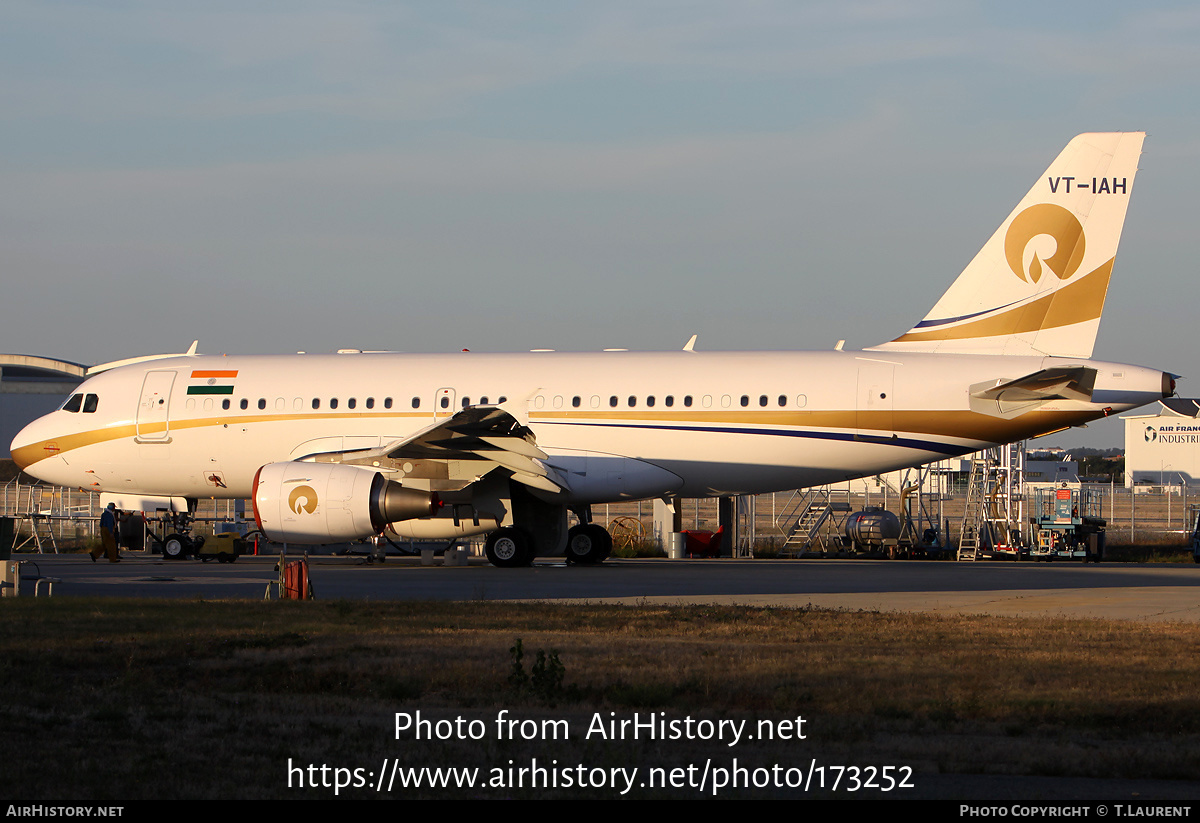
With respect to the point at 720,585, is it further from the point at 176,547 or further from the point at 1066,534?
the point at 1066,534

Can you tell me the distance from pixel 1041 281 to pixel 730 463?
6441 mm

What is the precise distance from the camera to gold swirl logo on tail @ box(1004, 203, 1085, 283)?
70.9ft

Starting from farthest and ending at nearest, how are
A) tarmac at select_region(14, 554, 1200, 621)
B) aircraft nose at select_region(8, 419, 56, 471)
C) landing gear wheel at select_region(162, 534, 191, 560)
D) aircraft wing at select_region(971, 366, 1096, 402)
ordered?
landing gear wheel at select_region(162, 534, 191, 560) → aircraft nose at select_region(8, 419, 56, 471) → aircraft wing at select_region(971, 366, 1096, 402) → tarmac at select_region(14, 554, 1200, 621)

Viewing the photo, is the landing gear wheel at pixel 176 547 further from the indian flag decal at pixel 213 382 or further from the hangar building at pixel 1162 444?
the hangar building at pixel 1162 444

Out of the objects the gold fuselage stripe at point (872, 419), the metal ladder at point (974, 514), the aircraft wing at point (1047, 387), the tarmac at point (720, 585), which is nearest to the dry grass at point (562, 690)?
the tarmac at point (720, 585)

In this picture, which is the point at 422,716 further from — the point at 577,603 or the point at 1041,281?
the point at 1041,281

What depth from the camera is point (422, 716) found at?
701 cm

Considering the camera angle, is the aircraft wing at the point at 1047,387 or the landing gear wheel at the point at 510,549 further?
the landing gear wheel at the point at 510,549

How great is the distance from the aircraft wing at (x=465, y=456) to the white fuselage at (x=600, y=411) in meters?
1.31

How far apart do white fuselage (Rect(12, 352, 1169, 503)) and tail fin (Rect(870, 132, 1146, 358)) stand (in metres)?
0.74

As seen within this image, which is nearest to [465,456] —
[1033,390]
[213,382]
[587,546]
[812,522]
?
[587,546]

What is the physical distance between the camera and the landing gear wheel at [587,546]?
2372 cm

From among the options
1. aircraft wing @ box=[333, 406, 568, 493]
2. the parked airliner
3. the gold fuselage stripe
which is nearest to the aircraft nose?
the parked airliner

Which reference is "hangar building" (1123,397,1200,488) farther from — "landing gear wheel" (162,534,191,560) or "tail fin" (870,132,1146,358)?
"landing gear wheel" (162,534,191,560)
